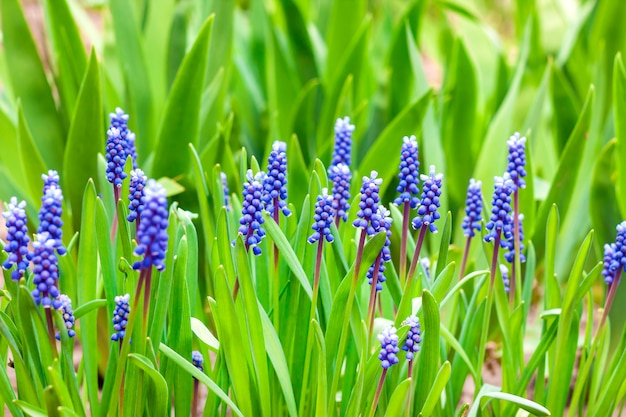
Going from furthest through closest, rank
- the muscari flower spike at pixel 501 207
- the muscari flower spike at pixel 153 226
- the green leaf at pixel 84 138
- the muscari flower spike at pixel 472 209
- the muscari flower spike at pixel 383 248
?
1. the green leaf at pixel 84 138
2. the muscari flower spike at pixel 472 209
3. the muscari flower spike at pixel 501 207
4. the muscari flower spike at pixel 383 248
5. the muscari flower spike at pixel 153 226

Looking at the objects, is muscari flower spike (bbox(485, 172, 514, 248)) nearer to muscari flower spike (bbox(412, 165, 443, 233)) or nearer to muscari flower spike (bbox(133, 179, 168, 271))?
muscari flower spike (bbox(412, 165, 443, 233))

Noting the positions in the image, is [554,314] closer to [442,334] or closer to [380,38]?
[442,334]

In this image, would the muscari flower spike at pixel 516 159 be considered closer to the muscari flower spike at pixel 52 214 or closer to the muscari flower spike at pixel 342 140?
the muscari flower spike at pixel 342 140

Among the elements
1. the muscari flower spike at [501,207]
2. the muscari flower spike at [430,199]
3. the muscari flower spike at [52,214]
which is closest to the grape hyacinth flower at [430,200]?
the muscari flower spike at [430,199]

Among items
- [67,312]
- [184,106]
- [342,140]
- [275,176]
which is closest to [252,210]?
[275,176]

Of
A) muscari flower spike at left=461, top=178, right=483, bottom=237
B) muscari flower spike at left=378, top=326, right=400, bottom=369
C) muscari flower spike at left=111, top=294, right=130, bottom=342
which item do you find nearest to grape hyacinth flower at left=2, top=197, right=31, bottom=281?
muscari flower spike at left=111, top=294, right=130, bottom=342

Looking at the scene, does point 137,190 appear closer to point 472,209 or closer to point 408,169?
point 408,169

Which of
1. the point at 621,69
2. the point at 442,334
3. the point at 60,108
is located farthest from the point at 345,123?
the point at 60,108
